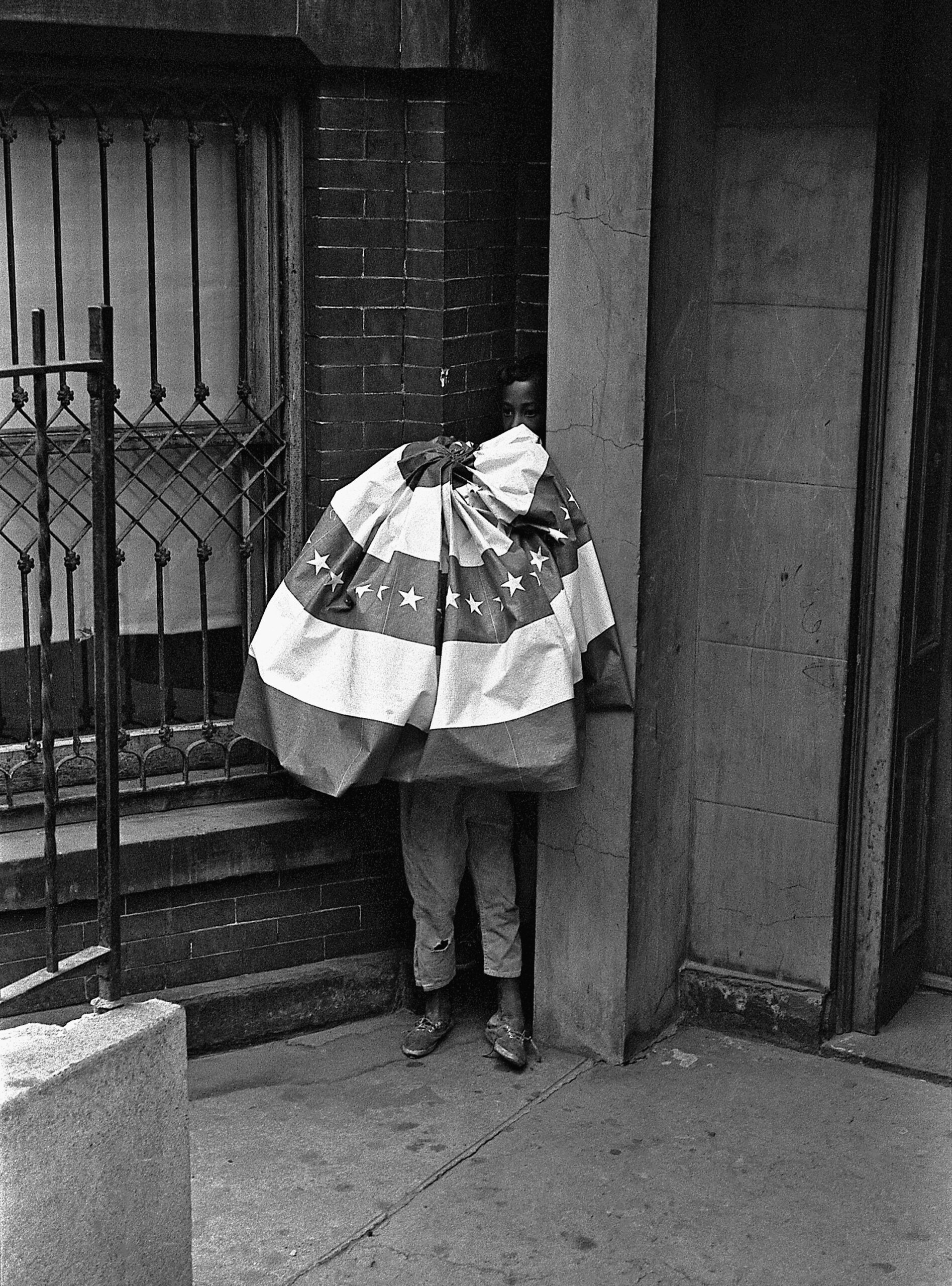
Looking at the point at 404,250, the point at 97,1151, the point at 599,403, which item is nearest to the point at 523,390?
the point at 599,403

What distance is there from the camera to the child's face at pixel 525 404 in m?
5.59

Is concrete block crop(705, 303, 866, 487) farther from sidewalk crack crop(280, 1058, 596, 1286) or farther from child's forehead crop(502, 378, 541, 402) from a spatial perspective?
sidewalk crack crop(280, 1058, 596, 1286)

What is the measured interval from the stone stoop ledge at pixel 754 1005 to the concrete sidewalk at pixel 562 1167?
6 centimetres

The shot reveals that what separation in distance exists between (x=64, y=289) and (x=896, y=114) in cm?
258

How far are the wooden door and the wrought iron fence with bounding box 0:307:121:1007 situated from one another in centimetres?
277

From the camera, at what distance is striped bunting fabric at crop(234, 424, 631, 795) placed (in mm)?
4941

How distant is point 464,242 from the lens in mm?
5512

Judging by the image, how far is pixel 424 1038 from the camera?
555 cm

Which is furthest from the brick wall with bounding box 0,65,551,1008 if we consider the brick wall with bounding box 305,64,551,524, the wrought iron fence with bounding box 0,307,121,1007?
the wrought iron fence with bounding box 0,307,121,1007

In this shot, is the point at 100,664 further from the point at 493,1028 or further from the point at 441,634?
the point at 493,1028

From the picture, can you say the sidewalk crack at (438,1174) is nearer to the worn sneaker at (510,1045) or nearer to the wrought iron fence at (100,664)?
the worn sneaker at (510,1045)

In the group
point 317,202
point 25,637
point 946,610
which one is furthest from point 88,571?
point 946,610

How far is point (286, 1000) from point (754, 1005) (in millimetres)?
1541

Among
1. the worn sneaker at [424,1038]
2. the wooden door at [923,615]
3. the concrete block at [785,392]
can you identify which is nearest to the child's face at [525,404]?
the concrete block at [785,392]
